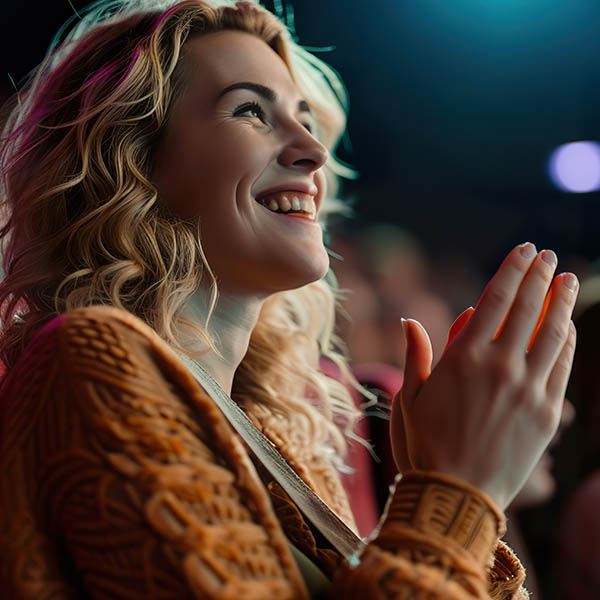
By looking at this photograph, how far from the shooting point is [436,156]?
3.73 metres

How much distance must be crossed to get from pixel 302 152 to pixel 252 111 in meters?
0.10

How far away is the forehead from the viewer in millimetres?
1096

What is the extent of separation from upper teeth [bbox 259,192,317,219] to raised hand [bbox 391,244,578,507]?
A: 1.23 feet

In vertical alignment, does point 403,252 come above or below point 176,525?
below

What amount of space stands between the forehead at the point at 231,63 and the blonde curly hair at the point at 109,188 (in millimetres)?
26

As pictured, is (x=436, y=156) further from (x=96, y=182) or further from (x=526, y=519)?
(x=96, y=182)

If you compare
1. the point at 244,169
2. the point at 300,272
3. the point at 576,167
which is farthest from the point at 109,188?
the point at 576,167

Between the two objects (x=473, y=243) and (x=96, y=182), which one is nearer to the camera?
(x=96, y=182)

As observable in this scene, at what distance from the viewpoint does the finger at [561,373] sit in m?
0.74

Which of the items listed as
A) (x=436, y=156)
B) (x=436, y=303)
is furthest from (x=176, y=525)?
(x=436, y=156)

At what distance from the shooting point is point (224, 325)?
1.06 meters

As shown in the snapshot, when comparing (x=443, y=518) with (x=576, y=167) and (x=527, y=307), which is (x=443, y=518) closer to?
(x=527, y=307)

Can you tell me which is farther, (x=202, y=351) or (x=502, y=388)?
(x=202, y=351)

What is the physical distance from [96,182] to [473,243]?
3.15 metres
